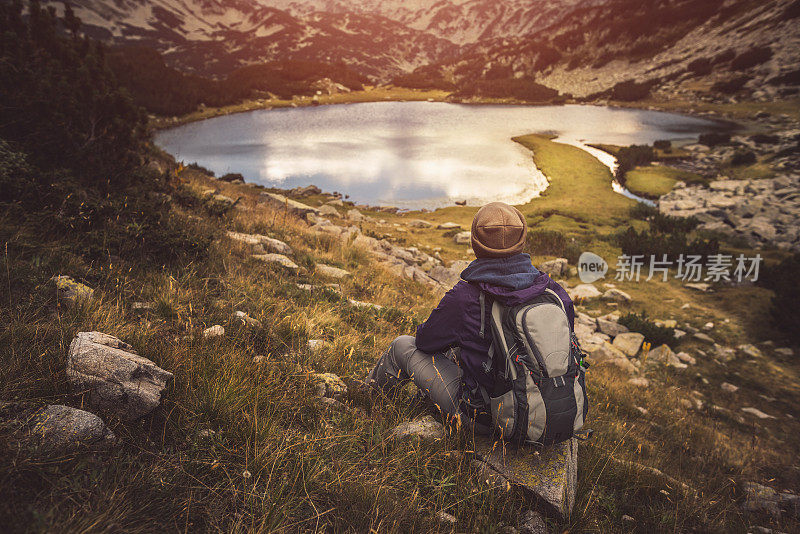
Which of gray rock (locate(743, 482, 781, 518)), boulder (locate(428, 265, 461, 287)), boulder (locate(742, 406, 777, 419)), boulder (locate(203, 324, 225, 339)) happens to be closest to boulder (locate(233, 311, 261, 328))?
boulder (locate(203, 324, 225, 339))

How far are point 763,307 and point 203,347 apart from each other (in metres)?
15.4

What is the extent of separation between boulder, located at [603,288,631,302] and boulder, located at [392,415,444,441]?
11.6 metres

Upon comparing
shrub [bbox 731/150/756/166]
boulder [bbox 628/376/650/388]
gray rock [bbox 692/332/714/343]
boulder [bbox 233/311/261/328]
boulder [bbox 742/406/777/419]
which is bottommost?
boulder [bbox 742/406/777/419]

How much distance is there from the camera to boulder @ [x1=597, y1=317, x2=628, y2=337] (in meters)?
9.70

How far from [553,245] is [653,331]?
7.98m

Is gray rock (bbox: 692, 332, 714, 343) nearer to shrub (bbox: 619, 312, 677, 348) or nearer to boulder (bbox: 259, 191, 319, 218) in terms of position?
shrub (bbox: 619, 312, 677, 348)

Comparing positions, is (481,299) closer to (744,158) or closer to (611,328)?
(611,328)

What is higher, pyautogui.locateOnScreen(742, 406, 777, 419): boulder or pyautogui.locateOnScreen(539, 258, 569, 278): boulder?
pyautogui.locateOnScreen(539, 258, 569, 278): boulder

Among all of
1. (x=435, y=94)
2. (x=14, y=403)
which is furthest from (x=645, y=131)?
(x=435, y=94)

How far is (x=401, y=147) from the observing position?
3828 cm

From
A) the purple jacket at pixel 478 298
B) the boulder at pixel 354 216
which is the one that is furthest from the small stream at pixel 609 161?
the purple jacket at pixel 478 298

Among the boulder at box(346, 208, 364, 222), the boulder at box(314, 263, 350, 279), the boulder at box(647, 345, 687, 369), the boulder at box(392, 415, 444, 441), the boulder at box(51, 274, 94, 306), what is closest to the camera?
the boulder at box(392, 415, 444, 441)

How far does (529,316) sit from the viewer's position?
2.30 m

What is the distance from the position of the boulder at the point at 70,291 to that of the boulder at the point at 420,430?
2.97 meters
